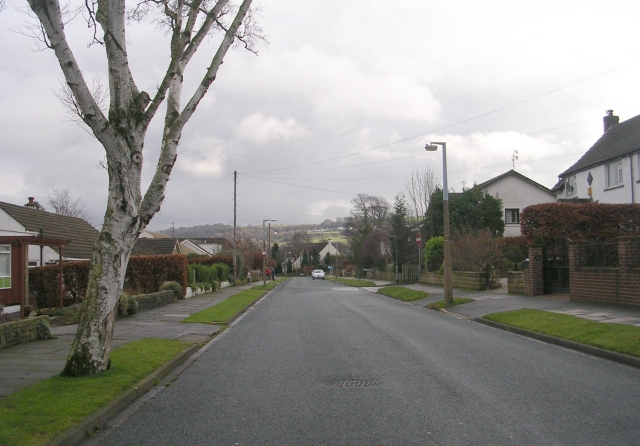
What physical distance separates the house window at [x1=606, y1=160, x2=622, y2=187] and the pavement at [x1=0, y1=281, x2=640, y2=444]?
35.2 feet

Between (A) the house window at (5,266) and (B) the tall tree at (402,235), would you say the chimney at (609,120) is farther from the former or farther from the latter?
(A) the house window at (5,266)

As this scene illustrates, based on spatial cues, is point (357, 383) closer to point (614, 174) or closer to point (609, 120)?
point (614, 174)

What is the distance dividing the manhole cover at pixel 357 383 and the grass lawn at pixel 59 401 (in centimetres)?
290

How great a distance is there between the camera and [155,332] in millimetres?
14648

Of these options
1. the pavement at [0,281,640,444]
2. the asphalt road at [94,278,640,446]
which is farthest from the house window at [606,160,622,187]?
the asphalt road at [94,278,640,446]

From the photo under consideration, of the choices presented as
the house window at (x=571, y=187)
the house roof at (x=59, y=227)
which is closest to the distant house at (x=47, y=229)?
the house roof at (x=59, y=227)

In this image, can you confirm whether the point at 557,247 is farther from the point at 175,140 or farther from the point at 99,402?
the point at 99,402

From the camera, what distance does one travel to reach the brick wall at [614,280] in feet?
50.6

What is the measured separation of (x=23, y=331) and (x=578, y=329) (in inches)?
469

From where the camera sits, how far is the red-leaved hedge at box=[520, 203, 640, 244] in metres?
22.0

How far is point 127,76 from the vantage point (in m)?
8.51

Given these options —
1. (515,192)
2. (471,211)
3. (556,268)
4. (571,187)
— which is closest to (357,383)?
(556,268)

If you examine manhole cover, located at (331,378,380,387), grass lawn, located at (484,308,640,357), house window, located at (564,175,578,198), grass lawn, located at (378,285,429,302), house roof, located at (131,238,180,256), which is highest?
house window, located at (564,175,578,198)

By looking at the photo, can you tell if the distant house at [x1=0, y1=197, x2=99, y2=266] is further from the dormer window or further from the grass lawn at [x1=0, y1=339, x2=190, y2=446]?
the dormer window
